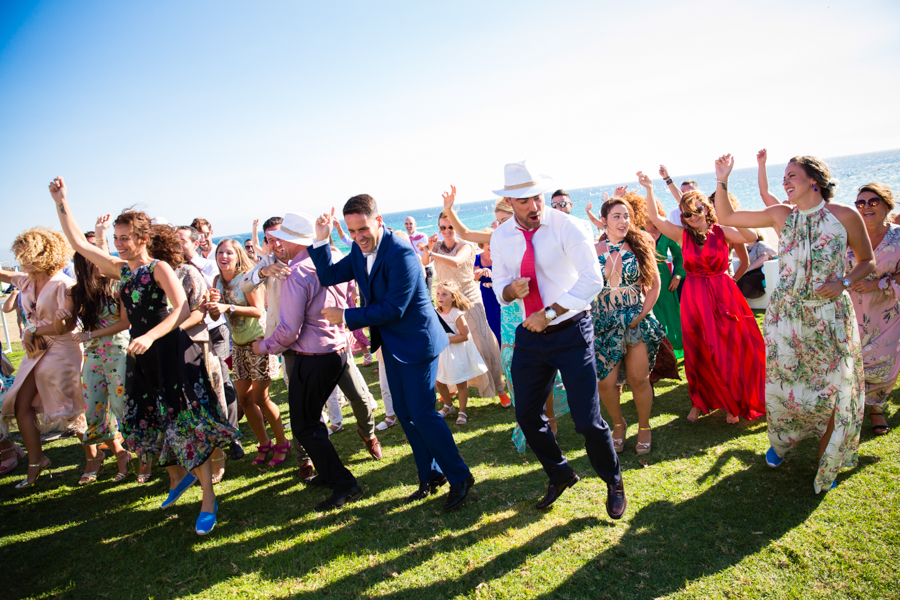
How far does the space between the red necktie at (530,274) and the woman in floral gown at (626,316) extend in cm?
118

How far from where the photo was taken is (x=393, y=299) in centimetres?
373

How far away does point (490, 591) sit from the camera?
9.63 feet

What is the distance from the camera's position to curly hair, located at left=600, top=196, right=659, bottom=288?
14.5ft

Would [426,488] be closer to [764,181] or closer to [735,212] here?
[735,212]

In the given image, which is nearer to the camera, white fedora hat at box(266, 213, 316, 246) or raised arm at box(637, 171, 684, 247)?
A: white fedora hat at box(266, 213, 316, 246)

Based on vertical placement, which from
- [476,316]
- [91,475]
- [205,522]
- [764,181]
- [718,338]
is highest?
[764,181]

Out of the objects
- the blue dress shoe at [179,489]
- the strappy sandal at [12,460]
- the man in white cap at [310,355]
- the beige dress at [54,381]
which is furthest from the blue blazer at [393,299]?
the strappy sandal at [12,460]

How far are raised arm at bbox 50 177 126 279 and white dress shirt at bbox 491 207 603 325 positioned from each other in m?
3.11

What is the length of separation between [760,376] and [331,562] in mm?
4186

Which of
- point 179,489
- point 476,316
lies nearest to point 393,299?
point 179,489

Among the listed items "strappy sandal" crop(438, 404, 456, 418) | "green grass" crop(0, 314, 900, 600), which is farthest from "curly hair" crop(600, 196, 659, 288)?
"strappy sandal" crop(438, 404, 456, 418)

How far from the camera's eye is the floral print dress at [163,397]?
13.0ft

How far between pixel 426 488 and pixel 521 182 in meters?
2.56

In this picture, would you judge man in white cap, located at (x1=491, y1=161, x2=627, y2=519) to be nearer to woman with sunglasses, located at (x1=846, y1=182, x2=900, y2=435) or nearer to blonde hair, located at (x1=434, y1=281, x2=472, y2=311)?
Answer: blonde hair, located at (x1=434, y1=281, x2=472, y2=311)
